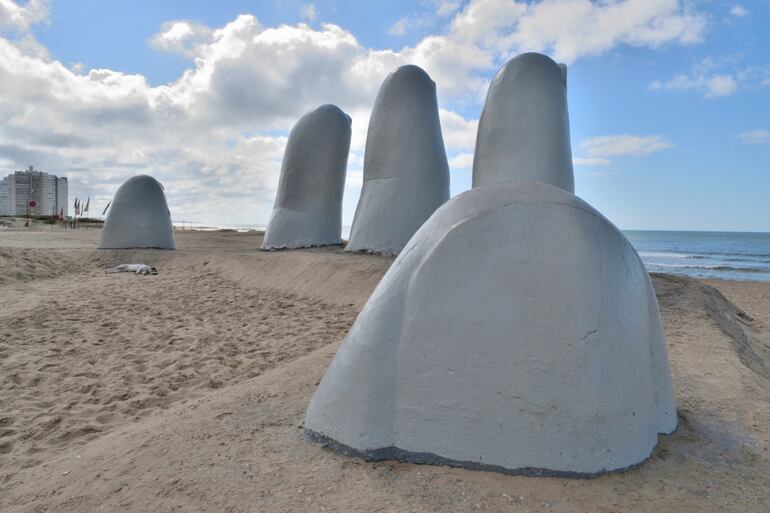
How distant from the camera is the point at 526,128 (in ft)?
27.8

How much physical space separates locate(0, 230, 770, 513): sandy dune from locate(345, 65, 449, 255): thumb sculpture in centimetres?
179

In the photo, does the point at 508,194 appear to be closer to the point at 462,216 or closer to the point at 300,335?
the point at 462,216

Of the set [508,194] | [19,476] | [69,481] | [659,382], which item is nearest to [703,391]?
[659,382]

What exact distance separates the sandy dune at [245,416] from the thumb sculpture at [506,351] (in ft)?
0.42

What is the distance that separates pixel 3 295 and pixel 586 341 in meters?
8.86

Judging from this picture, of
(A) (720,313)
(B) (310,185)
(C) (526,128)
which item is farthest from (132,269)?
(A) (720,313)

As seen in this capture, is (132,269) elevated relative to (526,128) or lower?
Result: lower

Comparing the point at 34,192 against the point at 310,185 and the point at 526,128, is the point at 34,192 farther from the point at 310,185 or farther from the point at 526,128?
the point at 526,128

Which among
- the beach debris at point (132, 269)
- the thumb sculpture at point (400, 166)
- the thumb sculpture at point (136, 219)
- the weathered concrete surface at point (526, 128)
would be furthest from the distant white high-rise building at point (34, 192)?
the weathered concrete surface at point (526, 128)

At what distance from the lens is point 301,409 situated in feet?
11.0

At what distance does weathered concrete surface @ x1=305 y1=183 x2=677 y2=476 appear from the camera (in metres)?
2.42

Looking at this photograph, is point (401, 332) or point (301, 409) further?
point (301, 409)

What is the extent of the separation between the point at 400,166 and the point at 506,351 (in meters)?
7.91

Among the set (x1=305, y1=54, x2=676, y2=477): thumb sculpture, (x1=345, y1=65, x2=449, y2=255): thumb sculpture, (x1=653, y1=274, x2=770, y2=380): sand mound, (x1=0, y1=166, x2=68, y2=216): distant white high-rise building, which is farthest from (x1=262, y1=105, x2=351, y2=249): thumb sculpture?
(x1=0, y1=166, x2=68, y2=216): distant white high-rise building
